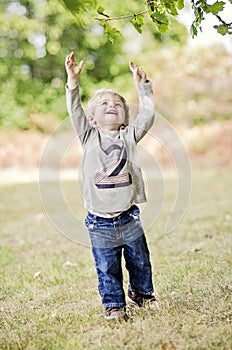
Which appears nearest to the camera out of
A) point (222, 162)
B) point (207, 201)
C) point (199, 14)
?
point (199, 14)

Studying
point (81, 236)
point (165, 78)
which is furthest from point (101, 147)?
point (165, 78)

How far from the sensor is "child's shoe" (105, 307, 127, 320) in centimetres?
263

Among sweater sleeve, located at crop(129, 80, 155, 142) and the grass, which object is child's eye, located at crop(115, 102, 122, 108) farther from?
the grass

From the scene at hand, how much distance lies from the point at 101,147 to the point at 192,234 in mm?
2510

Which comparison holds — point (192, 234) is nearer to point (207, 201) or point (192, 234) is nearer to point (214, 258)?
point (214, 258)

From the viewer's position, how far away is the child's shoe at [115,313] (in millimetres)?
2628

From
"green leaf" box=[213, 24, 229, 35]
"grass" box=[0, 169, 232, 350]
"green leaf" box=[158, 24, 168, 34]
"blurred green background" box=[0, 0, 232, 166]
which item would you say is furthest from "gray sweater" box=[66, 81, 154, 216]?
"blurred green background" box=[0, 0, 232, 166]

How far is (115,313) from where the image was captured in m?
2.65

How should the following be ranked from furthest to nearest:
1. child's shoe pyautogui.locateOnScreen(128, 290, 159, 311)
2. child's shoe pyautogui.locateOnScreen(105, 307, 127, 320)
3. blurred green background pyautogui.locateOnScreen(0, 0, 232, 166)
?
blurred green background pyautogui.locateOnScreen(0, 0, 232, 166) → child's shoe pyautogui.locateOnScreen(128, 290, 159, 311) → child's shoe pyautogui.locateOnScreen(105, 307, 127, 320)

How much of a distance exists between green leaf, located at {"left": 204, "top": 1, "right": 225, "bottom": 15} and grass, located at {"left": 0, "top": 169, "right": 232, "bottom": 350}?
4.68 ft

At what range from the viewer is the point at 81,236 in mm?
4094

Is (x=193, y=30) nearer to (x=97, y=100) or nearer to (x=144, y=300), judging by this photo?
(x=97, y=100)

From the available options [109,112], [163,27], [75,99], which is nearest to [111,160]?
[109,112]

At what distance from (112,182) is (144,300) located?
655 mm
